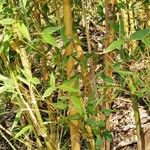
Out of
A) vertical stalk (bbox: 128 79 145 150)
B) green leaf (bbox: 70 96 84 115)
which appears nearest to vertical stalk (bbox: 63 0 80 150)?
green leaf (bbox: 70 96 84 115)

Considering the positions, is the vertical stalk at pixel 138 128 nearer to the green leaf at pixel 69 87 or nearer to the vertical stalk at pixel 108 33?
the vertical stalk at pixel 108 33

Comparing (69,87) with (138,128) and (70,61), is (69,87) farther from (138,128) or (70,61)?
(138,128)

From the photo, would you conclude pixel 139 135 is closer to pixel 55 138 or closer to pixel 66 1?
pixel 55 138

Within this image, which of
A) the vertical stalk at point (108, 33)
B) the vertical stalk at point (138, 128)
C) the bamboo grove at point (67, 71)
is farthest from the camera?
the vertical stalk at point (138, 128)

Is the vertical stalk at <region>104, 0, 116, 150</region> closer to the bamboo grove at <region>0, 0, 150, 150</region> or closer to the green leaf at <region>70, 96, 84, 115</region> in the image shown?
the bamboo grove at <region>0, 0, 150, 150</region>

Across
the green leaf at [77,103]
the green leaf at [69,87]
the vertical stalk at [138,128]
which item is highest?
the green leaf at [69,87]

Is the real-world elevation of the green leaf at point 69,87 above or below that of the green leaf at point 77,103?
above

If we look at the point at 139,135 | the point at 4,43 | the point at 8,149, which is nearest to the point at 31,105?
the point at 4,43

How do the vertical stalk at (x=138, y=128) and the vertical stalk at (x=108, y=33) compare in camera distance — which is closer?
the vertical stalk at (x=108, y=33)

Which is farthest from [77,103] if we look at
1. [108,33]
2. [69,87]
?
[108,33]

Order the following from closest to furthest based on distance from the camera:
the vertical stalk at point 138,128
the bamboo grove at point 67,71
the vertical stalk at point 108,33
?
the bamboo grove at point 67,71
the vertical stalk at point 108,33
the vertical stalk at point 138,128

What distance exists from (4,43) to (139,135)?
27.7 inches

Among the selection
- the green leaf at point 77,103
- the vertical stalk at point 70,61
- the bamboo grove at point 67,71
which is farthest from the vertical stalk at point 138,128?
the green leaf at point 77,103

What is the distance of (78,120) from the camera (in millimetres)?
1277
